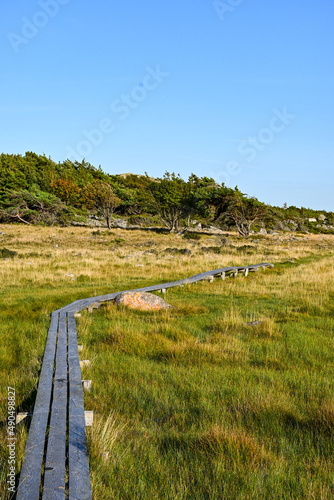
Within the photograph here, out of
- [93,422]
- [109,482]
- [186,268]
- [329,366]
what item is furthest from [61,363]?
[186,268]

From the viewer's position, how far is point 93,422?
3818mm

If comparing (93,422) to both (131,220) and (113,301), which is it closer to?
(113,301)

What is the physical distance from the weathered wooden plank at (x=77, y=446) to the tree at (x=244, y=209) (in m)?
42.3

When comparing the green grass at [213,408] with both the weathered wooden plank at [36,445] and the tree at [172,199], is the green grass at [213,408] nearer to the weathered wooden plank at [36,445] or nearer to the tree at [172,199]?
the weathered wooden plank at [36,445]

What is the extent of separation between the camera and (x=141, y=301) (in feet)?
34.2

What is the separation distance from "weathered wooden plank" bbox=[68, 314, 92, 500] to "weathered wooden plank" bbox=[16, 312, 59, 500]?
23cm

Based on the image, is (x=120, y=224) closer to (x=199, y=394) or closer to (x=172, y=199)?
(x=172, y=199)

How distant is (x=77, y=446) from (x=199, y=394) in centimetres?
193

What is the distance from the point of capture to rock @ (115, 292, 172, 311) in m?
10.3

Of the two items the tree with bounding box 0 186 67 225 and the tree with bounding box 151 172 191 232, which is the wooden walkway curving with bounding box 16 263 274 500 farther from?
the tree with bounding box 0 186 67 225

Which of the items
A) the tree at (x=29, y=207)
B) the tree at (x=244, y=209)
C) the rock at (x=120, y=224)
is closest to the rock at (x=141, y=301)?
the tree at (x=244, y=209)

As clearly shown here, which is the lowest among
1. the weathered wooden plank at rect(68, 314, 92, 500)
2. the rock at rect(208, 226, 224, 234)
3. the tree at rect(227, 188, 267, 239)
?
the weathered wooden plank at rect(68, 314, 92, 500)

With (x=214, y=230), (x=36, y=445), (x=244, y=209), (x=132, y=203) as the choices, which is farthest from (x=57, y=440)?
(x=132, y=203)

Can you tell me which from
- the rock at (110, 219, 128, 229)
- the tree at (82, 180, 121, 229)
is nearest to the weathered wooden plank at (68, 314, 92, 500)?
the tree at (82, 180, 121, 229)
